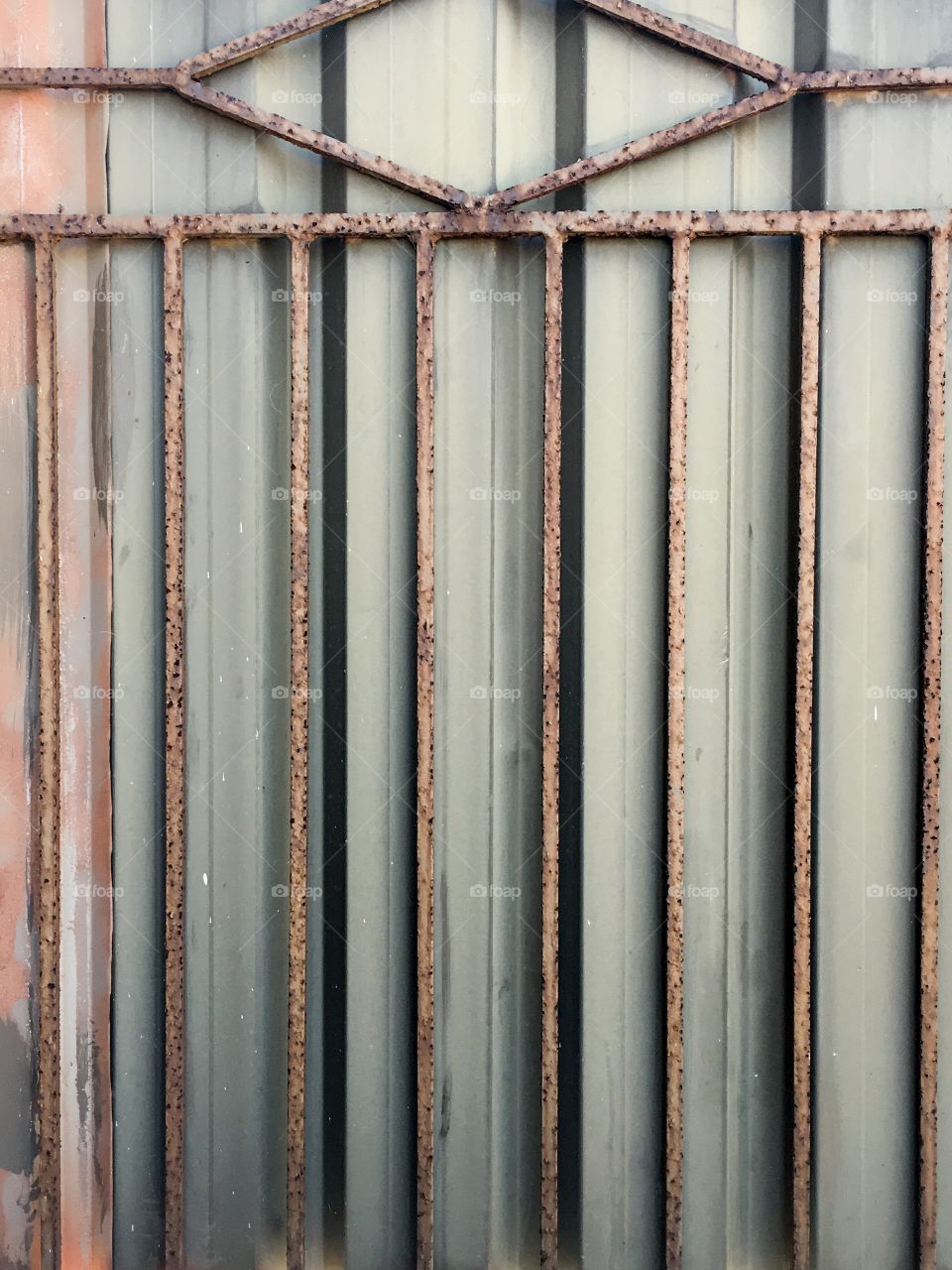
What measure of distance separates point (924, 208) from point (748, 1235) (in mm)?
3206

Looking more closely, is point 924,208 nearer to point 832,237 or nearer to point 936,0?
point 832,237

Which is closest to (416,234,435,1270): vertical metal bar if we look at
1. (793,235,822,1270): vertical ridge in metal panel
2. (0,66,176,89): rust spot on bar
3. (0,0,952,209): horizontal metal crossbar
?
(0,0,952,209): horizontal metal crossbar

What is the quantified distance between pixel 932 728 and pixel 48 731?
105 inches

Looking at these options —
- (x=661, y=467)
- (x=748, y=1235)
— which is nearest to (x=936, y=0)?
(x=661, y=467)

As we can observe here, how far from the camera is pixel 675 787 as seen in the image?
260 cm

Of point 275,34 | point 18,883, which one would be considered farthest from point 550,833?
point 275,34

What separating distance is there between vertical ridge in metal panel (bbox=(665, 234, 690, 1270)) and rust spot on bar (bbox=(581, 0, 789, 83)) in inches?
21.8

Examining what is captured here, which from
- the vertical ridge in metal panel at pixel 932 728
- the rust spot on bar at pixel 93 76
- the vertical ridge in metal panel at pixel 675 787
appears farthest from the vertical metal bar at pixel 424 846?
the vertical ridge in metal panel at pixel 932 728

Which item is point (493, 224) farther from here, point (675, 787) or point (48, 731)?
point (48, 731)

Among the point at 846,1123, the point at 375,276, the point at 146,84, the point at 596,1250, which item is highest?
the point at 146,84

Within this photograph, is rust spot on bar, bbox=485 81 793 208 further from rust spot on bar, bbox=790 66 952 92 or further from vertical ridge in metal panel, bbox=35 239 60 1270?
vertical ridge in metal panel, bbox=35 239 60 1270

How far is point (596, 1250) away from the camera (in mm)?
2678

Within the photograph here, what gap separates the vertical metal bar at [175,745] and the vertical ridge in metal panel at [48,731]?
345mm

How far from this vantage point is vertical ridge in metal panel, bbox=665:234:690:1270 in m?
2.57
